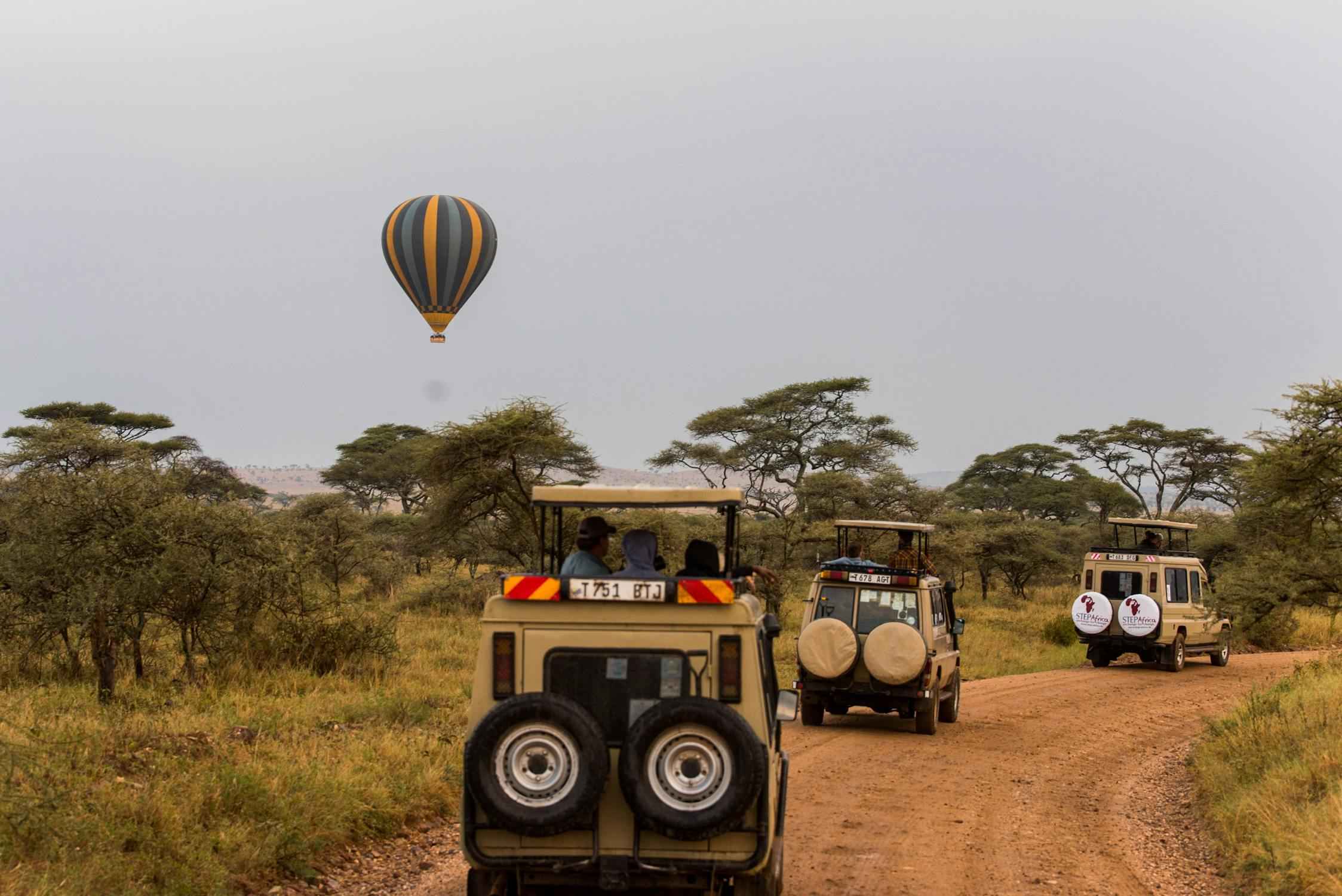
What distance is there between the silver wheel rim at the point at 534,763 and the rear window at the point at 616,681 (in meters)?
0.30

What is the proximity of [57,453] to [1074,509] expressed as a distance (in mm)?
52055

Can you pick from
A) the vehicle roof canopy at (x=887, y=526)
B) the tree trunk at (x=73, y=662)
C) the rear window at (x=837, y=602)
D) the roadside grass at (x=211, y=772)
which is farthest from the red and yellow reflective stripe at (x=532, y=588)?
the tree trunk at (x=73, y=662)

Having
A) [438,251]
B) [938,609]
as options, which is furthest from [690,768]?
[438,251]

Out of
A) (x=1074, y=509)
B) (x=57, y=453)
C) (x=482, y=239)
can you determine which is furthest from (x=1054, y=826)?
(x=1074, y=509)

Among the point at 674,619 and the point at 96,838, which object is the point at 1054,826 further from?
the point at 96,838

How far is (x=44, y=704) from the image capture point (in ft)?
38.4

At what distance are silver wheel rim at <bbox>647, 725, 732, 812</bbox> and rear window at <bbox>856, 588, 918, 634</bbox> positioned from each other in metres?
8.81

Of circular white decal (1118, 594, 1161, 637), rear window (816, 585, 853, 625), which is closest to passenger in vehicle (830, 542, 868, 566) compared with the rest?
rear window (816, 585, 853, 625)

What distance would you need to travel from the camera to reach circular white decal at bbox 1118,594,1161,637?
2145 centimetres

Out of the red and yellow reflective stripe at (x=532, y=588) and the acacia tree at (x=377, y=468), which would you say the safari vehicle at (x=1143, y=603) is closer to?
the red and yellow reflective stripe at (x=532, y=588)

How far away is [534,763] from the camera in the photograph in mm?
5238

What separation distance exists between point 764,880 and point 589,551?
79.5 inches

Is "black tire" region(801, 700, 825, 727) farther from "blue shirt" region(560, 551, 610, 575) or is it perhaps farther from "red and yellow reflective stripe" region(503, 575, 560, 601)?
"red and yellow reflective stripe" region(503, 575, 560, 601)

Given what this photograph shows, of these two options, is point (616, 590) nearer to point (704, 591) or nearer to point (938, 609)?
point (704, 591)
